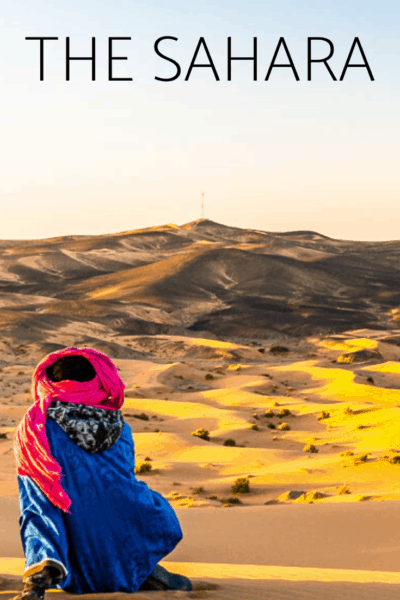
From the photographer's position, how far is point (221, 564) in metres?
5.76

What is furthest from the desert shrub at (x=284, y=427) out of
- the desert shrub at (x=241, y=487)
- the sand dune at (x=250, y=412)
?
the desert shrub at (x=241, y=487)

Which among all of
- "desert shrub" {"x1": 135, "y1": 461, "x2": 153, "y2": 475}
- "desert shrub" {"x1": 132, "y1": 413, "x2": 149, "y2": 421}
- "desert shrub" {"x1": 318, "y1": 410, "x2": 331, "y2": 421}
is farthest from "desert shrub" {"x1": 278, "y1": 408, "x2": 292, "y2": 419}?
"desert shrub" {"x1": 135, "y1": 461, "x2": 153, "y2": 475}

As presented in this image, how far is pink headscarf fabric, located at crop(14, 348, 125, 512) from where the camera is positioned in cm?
400

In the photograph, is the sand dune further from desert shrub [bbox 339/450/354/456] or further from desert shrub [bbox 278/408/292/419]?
desert shrub [bbox 278/408/292/419]

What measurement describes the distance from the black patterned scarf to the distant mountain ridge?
125 feet

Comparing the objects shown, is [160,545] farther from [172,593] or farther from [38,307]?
[38,307]

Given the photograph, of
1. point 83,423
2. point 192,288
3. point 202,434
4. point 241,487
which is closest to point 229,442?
point 202,434

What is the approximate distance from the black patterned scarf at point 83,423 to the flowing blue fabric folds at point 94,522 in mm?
42

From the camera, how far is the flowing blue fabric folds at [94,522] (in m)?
3.99

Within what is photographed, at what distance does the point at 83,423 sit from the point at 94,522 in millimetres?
518

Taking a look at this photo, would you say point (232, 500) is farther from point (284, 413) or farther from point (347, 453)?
point (284, 413)

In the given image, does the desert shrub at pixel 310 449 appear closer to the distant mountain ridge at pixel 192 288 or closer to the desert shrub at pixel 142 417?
the desert shrub at pixel 142 417

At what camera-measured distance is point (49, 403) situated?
4.07 m

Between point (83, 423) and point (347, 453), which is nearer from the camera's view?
point (83, 423)
